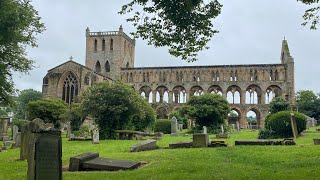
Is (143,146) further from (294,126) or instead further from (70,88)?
(70,88)

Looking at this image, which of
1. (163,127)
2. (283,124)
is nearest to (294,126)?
(283,124)

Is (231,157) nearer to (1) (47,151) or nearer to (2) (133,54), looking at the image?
(1) (47,151)

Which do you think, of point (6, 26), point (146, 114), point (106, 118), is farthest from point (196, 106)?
point (6, 26)

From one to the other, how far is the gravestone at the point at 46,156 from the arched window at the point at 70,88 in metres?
56.3

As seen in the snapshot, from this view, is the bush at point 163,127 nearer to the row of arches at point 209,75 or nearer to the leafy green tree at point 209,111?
the leafy green tree at point 209,111

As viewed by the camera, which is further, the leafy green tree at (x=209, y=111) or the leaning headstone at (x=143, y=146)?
the leafy green tree at (x=209, y=111)

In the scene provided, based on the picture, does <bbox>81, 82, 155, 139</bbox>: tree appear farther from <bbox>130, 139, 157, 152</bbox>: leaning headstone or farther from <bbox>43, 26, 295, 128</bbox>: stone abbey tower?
<bbox>43, 26, 295, 128</bbox>: stone abbey tower

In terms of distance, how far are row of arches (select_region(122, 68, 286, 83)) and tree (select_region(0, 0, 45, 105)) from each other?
48081 mm

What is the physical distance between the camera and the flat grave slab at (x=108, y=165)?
32.3 feet

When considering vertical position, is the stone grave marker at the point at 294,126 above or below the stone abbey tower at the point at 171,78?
below

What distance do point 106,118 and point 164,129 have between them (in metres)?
12.2

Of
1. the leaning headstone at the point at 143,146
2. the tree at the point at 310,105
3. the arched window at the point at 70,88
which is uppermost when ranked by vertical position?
the arched window at the point at 70,88

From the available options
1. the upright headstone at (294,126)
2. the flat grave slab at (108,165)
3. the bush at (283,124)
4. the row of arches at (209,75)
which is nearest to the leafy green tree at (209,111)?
the bush at (283,124)

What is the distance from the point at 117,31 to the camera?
75062 millimetres
